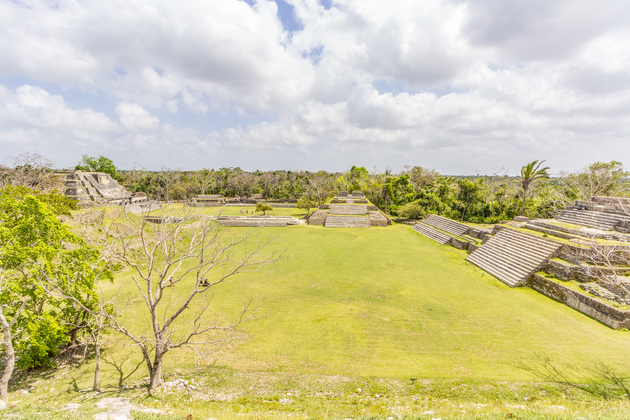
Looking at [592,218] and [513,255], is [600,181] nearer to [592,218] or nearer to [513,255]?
[592,218]

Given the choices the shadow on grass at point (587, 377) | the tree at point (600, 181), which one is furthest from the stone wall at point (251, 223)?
the tree at point (600, 181)

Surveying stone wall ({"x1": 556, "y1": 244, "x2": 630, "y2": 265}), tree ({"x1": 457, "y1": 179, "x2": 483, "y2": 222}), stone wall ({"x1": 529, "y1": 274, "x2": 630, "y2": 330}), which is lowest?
stone wall ({"x1": 529, "y1": 274, "x2": 630, "y2": 330})

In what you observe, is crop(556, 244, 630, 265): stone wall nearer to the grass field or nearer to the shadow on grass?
the grass field

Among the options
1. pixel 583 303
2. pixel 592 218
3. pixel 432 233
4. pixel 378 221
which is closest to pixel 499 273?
pixel 583 303

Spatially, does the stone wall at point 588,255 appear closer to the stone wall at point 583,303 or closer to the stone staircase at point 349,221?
the stone wall at point 583,303

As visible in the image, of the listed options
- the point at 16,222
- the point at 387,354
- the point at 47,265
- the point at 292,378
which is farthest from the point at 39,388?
the point at 387,354

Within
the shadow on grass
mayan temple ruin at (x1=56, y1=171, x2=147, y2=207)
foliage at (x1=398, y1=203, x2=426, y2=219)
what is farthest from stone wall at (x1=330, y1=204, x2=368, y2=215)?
the shadow on grass

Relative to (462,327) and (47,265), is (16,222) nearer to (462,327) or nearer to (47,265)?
(47,265)
